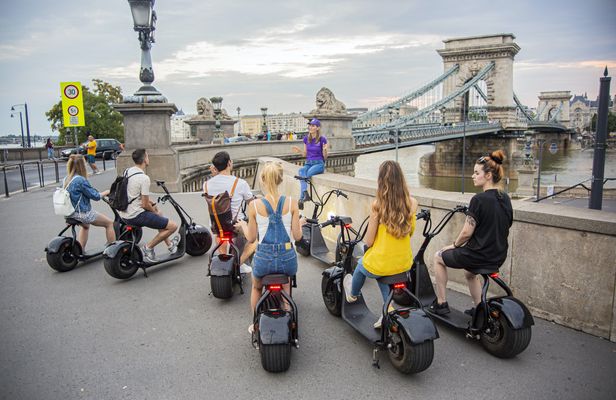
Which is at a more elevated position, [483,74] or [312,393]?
[483,74]

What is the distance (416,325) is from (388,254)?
52 centimetres

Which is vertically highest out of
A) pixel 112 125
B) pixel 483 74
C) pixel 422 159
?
pixel 483 74

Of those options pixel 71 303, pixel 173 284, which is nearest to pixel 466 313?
pixel 173 284

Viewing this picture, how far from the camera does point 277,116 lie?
112 metres

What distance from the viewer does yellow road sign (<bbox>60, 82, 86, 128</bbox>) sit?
49.7ft

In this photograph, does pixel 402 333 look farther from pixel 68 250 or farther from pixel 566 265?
pixel 68 250

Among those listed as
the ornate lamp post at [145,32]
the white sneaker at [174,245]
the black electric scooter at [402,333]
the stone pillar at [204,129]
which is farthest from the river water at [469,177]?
the black electric scooter at [402,333]

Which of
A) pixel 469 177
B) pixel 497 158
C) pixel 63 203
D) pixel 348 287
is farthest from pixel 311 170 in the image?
pixel 469 177

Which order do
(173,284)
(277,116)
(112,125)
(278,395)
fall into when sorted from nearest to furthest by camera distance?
(278,395), (173,284), (112,125), (277,116)

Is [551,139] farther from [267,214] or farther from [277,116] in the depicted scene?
[267,214]

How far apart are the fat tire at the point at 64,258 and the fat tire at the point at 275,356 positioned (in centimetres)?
339

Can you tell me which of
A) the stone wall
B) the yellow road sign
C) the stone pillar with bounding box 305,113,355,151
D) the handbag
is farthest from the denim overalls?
the yellow road sign

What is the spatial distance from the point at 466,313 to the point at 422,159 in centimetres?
6085

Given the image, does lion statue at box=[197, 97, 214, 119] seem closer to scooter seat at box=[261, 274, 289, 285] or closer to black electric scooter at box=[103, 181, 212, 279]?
black electric scooter at box=[103, 181, 212, 279]
